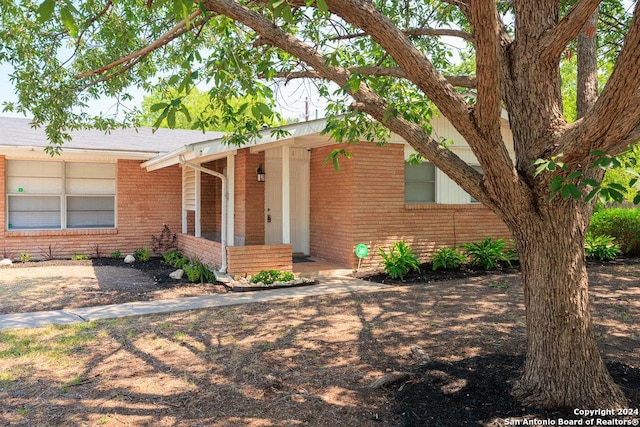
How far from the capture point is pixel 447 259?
1123 centimetres

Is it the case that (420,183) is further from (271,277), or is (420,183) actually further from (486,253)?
(271,277)

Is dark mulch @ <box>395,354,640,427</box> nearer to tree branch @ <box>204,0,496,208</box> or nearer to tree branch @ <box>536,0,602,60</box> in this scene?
tree branch @ <box>204,0,496,208</box>

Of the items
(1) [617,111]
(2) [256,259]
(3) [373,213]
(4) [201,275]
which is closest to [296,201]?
(3) [373,213]

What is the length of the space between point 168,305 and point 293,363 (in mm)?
3547

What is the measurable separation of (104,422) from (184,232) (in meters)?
10.8

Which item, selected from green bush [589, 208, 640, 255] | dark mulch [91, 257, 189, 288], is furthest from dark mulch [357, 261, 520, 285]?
green bush [589, 208, 640, 255]

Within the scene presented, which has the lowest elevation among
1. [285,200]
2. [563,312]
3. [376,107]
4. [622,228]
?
[563,312]

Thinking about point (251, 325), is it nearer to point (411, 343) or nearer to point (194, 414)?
point (411, 343)

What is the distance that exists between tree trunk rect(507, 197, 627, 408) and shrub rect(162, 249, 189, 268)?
9.40m

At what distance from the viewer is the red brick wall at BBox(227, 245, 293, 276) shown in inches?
379

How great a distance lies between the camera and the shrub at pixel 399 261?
Answer: 33.7 ft

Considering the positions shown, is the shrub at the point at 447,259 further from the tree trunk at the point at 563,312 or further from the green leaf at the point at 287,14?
the green leaf at the point at 287,14

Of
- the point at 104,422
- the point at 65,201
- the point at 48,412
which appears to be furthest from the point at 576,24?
the point at 65,201

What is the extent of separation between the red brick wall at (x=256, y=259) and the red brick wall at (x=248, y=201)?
65.2 inches
